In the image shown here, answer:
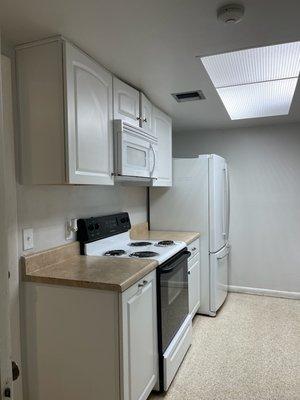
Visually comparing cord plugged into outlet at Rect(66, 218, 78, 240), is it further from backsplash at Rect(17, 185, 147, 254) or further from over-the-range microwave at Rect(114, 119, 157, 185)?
over-the-range microwave at Rect(114, 119, 157, 185)

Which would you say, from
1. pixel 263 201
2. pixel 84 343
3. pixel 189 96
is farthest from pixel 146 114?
pixel 263 201

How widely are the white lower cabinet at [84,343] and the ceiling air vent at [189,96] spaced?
152cm

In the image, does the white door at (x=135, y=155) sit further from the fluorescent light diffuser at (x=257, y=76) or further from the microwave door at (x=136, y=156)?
the fluorescent light diffuser at (x=257, y=76)

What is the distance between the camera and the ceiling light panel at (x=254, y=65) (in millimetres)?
1767

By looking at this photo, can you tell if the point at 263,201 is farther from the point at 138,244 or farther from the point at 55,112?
the point at 55,112

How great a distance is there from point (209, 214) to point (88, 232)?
1475 millimetres

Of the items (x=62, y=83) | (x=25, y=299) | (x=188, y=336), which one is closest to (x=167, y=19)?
(x=62, y=83)

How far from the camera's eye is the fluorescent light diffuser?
181cm

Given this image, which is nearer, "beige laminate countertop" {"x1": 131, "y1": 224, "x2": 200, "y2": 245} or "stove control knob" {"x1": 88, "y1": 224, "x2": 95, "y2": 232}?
"stove control knob" {"x1": 88, "y1": 224, "x2": 95, "y2": 232}

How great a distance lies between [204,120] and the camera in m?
3.42

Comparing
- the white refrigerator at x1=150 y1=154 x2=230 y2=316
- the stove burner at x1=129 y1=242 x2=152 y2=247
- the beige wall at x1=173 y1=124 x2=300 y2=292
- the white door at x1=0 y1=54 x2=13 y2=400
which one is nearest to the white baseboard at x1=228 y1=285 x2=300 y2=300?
the beige wall at x1=173 y1=124 x2=300 y2=292

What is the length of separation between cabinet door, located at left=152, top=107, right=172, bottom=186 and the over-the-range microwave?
197 millimetres

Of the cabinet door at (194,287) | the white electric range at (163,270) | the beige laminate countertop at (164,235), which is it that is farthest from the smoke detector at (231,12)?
the cabinet door at (194,287)

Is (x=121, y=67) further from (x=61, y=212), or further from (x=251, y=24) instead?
(x=61, y=212)
